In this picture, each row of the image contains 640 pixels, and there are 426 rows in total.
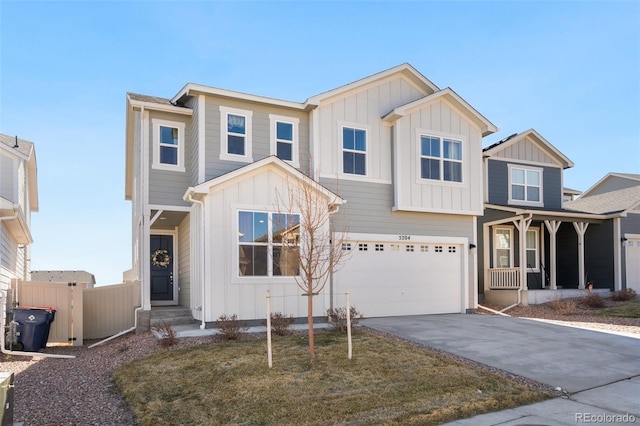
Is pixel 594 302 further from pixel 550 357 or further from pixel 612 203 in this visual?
pixel 550 357

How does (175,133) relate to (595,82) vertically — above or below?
below

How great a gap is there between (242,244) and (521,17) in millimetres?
9843

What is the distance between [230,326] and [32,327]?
4.66 metres

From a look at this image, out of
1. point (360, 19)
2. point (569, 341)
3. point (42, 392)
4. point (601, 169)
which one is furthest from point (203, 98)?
point (601, 169)

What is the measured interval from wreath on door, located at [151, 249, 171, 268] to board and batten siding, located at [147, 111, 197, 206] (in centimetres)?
335

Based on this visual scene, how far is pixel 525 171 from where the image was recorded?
20.5 meters

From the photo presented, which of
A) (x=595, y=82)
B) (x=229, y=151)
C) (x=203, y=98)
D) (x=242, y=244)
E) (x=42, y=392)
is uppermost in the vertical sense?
(x=595, y=82)

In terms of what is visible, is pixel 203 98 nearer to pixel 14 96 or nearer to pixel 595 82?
pixel 14 96

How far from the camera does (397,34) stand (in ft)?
50.1

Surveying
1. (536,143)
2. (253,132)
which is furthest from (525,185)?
(253,132)

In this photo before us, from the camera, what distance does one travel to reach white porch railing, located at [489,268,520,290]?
18.3m

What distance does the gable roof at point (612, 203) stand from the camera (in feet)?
68.4

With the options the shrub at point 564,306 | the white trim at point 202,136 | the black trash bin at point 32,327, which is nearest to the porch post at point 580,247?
the shrub at point 564,306

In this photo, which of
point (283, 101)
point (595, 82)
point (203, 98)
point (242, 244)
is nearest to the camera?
point (242, 244)
